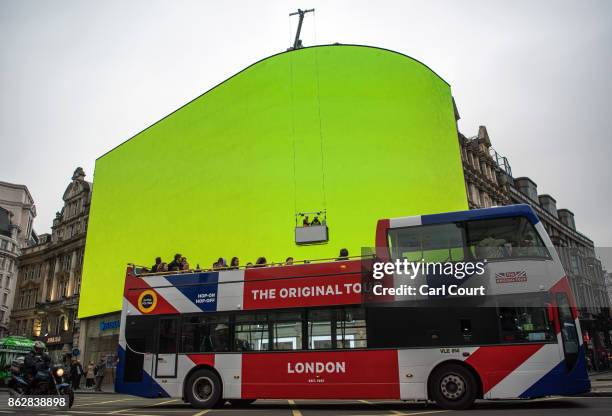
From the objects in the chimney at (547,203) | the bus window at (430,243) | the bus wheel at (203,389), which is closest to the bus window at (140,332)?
the bus wheel at (203,389)

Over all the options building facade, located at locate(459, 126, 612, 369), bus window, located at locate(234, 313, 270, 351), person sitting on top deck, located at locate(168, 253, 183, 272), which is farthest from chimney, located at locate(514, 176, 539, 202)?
bus window, located at locate(234, 313, 270, 351)

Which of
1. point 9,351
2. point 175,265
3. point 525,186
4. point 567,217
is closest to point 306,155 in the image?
point 175,265

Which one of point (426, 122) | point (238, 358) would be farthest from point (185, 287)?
point (426, 122)

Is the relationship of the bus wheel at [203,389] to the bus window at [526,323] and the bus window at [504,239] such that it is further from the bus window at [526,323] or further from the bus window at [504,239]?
the bus window at [504,239]

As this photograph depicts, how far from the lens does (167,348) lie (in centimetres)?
1349

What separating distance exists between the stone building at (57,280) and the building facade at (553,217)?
37.3 meters

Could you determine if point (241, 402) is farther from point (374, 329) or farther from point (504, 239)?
point (504, 239)

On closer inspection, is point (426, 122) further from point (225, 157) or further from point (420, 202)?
point (225, 157)

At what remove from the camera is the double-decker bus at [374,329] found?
419 inches


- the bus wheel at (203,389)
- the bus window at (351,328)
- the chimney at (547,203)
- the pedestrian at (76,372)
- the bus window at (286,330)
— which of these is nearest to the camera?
the bus window at (351,328)

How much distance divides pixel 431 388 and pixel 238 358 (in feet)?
16.2

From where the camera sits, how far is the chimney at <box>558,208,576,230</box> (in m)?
61.0

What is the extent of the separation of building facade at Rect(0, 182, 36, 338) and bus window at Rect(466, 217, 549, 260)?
91118mm

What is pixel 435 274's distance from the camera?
11273mm
